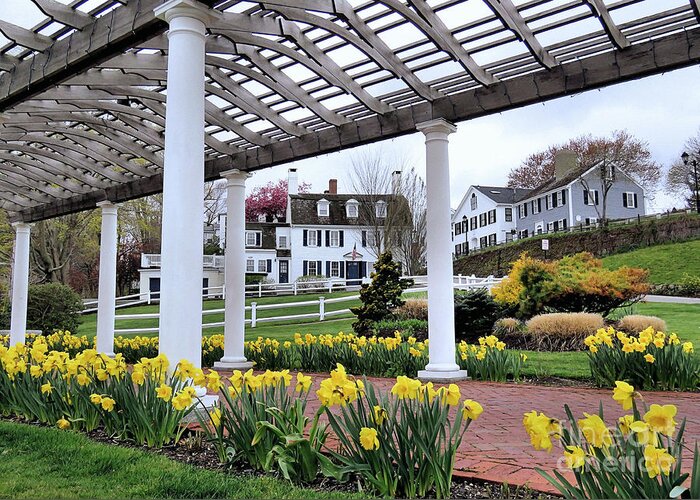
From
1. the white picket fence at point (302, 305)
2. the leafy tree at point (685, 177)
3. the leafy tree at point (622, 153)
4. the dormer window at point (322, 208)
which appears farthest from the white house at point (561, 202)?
the white picket fence at point (302, 305)

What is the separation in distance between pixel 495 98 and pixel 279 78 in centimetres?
272

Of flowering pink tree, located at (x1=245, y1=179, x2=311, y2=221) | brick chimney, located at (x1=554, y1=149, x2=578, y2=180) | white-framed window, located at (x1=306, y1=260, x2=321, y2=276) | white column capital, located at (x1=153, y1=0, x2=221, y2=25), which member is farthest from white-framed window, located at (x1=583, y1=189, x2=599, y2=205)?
white column capital, located at (x1=153, y1=0, x2=221, y2=25)

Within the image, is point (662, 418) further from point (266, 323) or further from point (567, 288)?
point (266, 323)

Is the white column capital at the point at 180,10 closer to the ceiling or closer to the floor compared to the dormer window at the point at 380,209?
closer to the floor

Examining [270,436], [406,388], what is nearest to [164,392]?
[270,436]

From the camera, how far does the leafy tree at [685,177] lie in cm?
3659

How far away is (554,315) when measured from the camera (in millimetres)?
11812

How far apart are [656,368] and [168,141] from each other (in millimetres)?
5660

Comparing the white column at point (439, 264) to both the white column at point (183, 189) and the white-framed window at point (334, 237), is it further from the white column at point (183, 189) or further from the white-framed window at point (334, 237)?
the white-framed window at point (334, 237)

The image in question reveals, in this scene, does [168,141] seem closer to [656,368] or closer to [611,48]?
[611,48]

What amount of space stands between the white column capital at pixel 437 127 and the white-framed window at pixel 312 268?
32.7 meters

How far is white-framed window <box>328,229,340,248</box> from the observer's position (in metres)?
40.3

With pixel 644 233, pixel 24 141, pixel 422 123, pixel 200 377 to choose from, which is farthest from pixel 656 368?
pixel 644 233

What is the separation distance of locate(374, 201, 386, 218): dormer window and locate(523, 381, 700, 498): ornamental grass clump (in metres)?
→ 26.3
